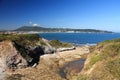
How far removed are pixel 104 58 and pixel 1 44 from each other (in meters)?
23.6

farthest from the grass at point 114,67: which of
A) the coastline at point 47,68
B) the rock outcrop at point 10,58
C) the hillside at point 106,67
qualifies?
the rock outcrop at point 10,58

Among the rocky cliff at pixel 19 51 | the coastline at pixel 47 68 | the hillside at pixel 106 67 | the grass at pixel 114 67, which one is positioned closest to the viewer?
the hillside at pixel 106 67

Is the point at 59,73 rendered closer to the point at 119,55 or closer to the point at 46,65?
the point at 46,65

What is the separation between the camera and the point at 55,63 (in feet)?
142

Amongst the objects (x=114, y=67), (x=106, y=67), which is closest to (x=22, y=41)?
(x=106, y=67)

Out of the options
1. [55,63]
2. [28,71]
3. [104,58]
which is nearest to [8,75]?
A: [28,71]

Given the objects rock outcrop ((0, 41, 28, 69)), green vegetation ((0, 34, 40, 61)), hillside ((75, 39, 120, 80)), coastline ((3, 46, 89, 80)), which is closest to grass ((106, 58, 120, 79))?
hillside ((75, 39, 120, 80))

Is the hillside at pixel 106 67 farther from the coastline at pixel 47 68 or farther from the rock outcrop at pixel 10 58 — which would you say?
the rock outcrop at pixel 10 58

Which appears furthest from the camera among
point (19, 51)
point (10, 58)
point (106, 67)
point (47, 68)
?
point (19, 51)

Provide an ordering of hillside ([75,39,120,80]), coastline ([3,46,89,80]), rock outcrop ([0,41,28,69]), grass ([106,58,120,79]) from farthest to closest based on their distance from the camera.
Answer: rock outcrop ([0,41,28,69]) → coastline ([3,46,89,80]) → grass ([106,58,120,79]) → hillside ([75,39,120,80])

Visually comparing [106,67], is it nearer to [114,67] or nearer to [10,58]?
[114,67]

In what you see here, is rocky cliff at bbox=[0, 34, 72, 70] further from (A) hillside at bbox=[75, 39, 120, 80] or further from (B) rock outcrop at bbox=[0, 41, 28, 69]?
(A) hillside at bbox=[75, 39, 120, 80]

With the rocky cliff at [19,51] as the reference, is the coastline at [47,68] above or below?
below

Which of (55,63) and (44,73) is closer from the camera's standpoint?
(44,73)
